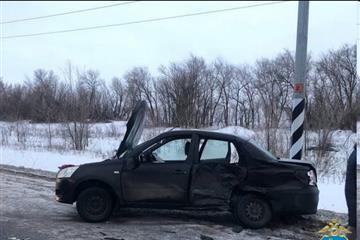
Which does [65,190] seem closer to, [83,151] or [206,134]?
[206,134]

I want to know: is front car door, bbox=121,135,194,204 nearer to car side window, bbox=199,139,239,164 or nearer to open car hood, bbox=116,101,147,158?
car side window, bbox=199,139,239,164

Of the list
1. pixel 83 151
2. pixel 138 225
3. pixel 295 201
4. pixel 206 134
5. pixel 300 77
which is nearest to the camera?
pixel 295 201

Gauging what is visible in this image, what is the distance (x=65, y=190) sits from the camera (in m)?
7.89

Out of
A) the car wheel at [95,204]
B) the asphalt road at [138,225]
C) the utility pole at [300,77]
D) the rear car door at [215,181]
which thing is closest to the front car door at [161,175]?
the rear car door at [215,181]

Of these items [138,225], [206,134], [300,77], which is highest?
[300,77]

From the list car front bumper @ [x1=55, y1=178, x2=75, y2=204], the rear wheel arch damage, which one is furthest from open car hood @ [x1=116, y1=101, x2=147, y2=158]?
car front bumper @ [x1=55, y1=178, x2=75, y2=204]

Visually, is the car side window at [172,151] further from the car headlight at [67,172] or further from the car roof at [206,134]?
the car headlight at [67,172]

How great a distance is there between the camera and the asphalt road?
23.1ft

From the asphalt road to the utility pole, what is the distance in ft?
6.33

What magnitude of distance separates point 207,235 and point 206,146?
148 centimetres

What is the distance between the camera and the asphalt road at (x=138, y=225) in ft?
23.1

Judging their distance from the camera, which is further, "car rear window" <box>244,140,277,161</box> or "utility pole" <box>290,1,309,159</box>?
"utility pole" <box>290,1,309,159</box>

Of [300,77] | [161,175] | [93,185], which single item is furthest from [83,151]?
[161,175]

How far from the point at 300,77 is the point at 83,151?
15.2m
